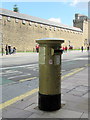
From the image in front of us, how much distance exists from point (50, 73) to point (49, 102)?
0.63m

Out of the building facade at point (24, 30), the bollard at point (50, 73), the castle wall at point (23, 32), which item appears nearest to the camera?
the bollard at point (50, 73)

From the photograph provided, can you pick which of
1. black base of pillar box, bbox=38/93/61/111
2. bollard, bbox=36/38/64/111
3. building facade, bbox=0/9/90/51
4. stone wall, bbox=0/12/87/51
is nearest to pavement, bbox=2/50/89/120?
black base of pillar box, bbox=38/93/61/111

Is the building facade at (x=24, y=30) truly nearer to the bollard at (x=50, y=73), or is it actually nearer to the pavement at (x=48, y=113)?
the pavement at (x=48, y=113)

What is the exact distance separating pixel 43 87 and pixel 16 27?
40.4 m

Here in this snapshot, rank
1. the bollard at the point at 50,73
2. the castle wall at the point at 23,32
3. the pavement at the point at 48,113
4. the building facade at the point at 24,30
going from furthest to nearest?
the castle wall at the point at 23,32, the building facade at the point at 24,30, the bollard at the point at 50,73, the pavement at the point at 48,113

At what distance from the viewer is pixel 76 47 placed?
72.8m

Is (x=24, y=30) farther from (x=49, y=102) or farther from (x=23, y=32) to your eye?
(x=49, y=102)

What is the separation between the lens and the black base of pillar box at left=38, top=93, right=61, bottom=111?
13.2ft

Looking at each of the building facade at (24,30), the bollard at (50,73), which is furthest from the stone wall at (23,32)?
the bollard at (50,73)

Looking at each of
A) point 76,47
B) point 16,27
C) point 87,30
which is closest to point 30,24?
point 16,27

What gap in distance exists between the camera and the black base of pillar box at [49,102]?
403cm

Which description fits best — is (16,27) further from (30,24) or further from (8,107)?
(8,107)

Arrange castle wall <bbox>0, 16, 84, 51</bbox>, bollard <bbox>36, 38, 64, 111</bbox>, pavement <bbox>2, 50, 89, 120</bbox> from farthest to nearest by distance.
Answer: castle wall <bbox>0, 16, 84, 51</bbox>
bollard <bbox>36, 38, 64, 111</bbox>
pavement <bbox>2, 50, 89, 120</bbox>

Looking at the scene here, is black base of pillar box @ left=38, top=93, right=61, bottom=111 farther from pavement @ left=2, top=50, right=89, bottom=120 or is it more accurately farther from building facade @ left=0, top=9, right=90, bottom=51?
building facade @ left=0, top=9, right=90, bottom=51
